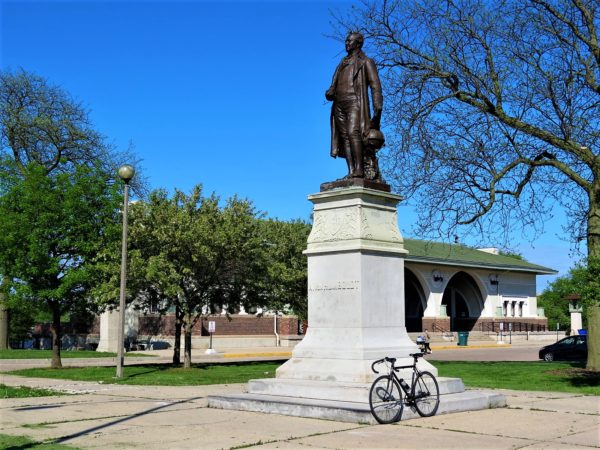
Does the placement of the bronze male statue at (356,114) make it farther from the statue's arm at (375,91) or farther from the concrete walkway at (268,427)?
the concrete walkway at (268,427)

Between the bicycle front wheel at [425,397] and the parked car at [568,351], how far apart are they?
24470 millimetres

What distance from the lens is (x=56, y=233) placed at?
24.7 m

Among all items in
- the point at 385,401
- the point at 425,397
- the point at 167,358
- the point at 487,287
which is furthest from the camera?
the point at 487,287

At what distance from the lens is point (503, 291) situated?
71375 millimetres

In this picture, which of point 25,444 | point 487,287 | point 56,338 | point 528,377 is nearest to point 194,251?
point 56,338

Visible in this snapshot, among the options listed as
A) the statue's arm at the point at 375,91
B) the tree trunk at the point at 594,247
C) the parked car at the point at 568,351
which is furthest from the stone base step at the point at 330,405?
the parked car at the point at 568,351

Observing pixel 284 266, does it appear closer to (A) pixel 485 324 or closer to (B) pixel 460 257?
(B) pixel 460 257

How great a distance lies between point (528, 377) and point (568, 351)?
14.3m

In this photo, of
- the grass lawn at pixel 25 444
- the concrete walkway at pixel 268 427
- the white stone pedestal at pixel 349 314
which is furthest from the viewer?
the white stone pedestal at pixel 349 314

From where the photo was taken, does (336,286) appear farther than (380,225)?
No

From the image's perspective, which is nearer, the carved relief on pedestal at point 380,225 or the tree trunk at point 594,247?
the carved relief on pedestal at point 380,225

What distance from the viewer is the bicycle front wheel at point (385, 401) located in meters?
10.8

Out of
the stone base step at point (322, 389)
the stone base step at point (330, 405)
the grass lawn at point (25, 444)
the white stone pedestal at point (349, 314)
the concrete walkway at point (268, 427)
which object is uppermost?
the white stone pedestal at point (349, 314)

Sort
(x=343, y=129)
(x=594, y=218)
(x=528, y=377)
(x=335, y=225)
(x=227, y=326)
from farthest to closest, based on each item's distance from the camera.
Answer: (x=227, y=326), (x=594, y=218), (x=528, y=377), (x=343, y=129), (x=335, y=225)
